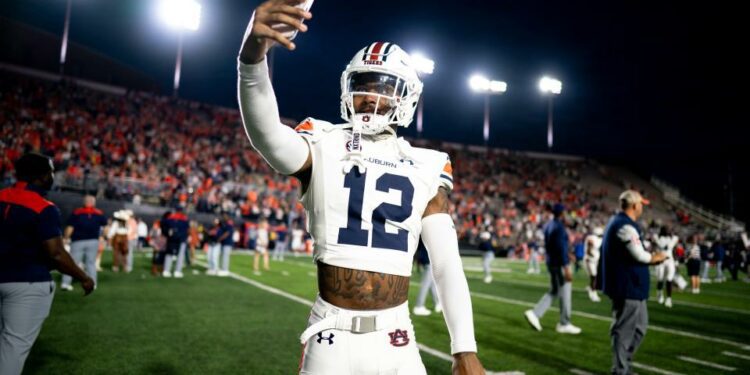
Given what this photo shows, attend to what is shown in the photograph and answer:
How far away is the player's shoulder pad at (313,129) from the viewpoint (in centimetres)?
215

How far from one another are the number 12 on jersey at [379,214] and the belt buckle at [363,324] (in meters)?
0.31

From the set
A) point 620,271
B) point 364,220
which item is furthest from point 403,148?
point 620,271

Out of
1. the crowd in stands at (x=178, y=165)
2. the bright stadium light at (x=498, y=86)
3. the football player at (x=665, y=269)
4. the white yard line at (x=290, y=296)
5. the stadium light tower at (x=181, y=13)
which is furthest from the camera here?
the bright stadium light at (x=498, y=86)

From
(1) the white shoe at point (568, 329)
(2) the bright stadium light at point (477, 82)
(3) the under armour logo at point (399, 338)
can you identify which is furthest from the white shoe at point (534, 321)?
(2) the bright stadium light at point (477, 82)

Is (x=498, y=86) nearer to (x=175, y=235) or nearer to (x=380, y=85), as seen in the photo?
(x=175, y=235)

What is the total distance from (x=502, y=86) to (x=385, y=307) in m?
40.4

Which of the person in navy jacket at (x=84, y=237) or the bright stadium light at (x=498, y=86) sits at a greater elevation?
the bright stadium light at (x=498, y=86)

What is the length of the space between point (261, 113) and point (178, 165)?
27154 mm

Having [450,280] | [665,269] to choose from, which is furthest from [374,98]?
[665,269]

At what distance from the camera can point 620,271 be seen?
5.40 m

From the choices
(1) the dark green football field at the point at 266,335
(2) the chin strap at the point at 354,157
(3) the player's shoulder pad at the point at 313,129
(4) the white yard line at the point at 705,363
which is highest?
(3) the player's shoulder pad at the point at 313,129

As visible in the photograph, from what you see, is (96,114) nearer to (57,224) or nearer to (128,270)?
(128,270)

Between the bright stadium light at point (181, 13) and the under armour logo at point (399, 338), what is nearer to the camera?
the under armour logo at point (399, 338)

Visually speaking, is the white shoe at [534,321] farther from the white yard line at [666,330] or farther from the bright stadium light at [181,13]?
the bright stadium light at [181,13]
